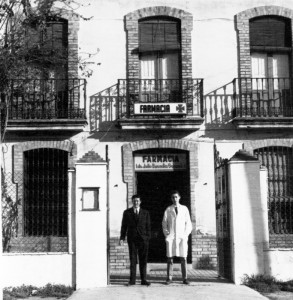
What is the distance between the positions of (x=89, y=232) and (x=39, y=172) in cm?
489

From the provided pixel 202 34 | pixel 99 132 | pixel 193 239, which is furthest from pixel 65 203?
pixel 202 34

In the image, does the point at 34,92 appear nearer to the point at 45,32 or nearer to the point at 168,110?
the point at 45,32

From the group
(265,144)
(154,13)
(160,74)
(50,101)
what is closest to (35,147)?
(50,101)

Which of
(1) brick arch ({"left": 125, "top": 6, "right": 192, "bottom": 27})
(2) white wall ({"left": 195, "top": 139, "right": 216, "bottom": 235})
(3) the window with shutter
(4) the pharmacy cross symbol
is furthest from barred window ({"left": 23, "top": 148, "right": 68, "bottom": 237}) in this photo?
(3) the window with shutter

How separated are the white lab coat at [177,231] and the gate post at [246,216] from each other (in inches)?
36.1

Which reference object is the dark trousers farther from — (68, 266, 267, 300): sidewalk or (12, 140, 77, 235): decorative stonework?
(12, 140, 77, 235): decorative stonework

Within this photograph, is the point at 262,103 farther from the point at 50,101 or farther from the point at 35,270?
the point at 35,270

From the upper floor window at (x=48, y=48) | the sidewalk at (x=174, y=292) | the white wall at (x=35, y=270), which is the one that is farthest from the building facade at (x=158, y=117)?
the sidewalk at (x=174, y=292)

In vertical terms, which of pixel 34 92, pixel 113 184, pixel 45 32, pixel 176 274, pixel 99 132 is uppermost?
pixel 45 32

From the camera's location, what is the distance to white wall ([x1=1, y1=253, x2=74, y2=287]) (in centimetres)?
1140

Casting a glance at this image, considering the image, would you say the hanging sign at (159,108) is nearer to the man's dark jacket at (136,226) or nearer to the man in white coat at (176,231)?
the man in white coat at (176,231)

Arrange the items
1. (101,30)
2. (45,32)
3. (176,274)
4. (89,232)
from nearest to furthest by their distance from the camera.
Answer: (89,232) < (176,274) < (45,32) < (101,30)

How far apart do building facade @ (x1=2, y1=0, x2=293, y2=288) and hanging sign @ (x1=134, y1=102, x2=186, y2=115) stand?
28 mm

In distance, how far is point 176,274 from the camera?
14250 millimetres
